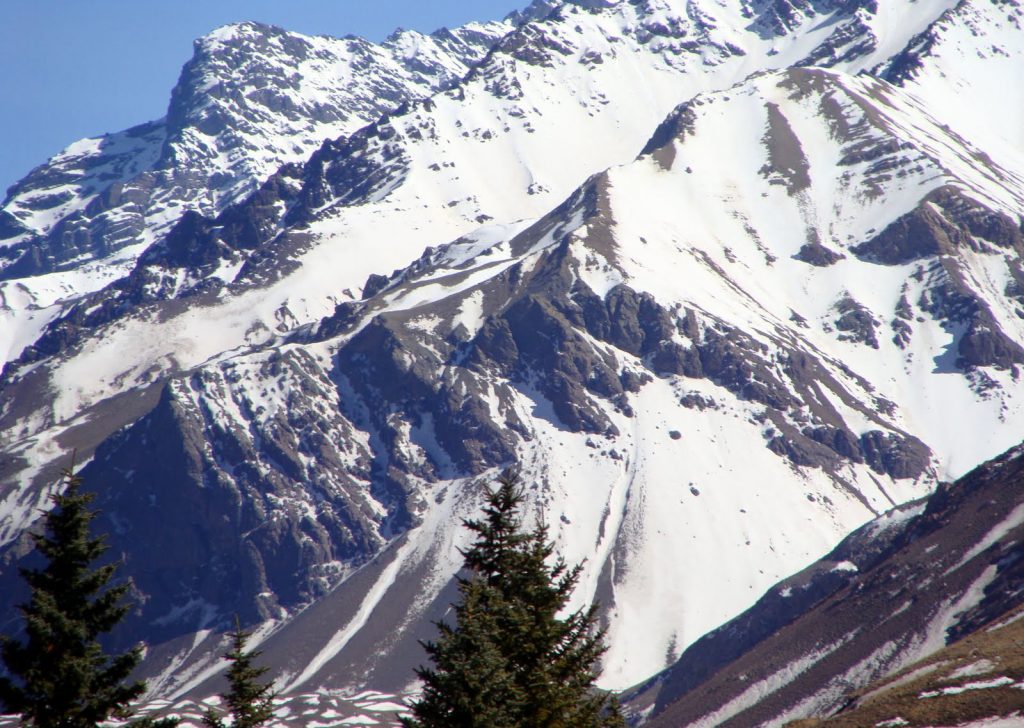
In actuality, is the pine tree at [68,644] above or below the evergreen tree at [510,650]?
above

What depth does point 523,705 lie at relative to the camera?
1649 inches

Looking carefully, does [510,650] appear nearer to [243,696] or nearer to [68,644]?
[243,696]

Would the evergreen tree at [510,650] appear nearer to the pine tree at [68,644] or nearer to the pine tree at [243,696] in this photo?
the pine tree at [243,696]

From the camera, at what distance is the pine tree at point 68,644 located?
38438 mm

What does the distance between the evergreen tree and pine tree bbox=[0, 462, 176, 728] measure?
848cm

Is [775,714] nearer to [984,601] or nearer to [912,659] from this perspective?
[912,659]

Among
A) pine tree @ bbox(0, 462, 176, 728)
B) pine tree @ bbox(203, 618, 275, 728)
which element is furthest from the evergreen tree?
pine tree @ bbox(0, 462, 176, 728)

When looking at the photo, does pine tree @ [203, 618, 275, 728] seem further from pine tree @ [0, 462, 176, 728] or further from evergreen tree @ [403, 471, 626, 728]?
evergreen tree @ [403, 471, 626, 728]

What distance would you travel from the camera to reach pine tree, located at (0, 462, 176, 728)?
38438 mm

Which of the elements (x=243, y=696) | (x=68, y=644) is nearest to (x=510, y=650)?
(x=243, y=696)

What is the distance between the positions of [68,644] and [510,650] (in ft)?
44.4

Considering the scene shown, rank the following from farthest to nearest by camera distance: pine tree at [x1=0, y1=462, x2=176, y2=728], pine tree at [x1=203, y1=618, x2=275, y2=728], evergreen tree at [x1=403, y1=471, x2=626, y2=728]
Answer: pine tree at [x1=203, y1=618, x2=275, y2=728] → evergreen tree at [x1=403, y1=471, x2=626, y2=728] → pine tree at [x1=0, y1=462, x2=176, y2=728]

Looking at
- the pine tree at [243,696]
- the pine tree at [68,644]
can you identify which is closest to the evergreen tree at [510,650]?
the pine tree at [243,696]

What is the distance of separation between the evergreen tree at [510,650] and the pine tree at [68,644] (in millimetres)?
8476
